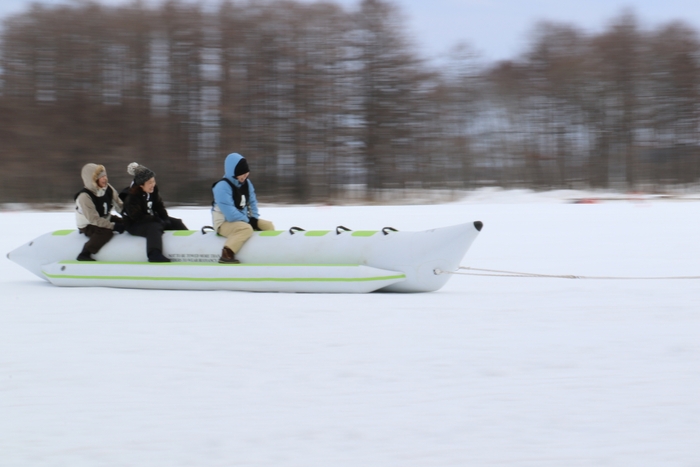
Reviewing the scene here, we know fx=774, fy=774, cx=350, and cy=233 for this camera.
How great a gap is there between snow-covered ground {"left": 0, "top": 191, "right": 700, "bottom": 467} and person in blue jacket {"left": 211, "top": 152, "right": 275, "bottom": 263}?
0.48 metres

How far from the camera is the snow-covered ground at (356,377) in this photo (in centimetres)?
275

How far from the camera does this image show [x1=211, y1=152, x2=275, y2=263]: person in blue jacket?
6.37 meters

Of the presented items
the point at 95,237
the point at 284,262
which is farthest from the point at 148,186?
the point at 284,262

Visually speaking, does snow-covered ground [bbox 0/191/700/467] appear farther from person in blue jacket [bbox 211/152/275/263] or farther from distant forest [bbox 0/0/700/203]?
distant forest [bbox 0/0/700/203]

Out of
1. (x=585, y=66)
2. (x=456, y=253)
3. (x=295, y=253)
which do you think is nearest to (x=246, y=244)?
(x=295, y=253)

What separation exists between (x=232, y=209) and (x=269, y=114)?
54.0ft

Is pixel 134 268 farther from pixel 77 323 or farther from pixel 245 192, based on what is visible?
pixel 77 323

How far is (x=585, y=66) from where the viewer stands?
24859mm

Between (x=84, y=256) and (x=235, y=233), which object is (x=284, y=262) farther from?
(x=84, y=256)

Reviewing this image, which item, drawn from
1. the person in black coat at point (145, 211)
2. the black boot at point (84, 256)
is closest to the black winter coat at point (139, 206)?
the person in black coat at point (145, 211)

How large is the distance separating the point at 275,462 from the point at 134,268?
4.24m

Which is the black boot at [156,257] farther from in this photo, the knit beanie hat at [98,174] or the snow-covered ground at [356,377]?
the knit beanie hat at [98,174]

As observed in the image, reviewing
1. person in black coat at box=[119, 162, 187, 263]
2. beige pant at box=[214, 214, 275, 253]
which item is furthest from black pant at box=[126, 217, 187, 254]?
beige pant at box=[214, 214, 275, 253]

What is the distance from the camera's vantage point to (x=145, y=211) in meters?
6.72
